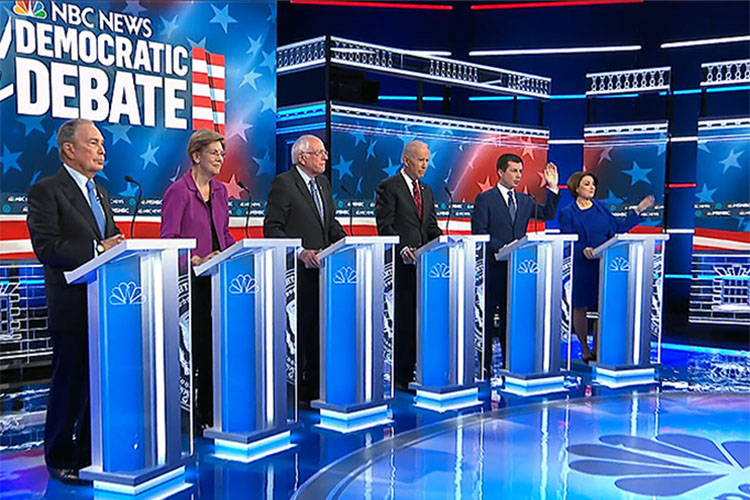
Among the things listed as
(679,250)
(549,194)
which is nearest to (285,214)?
(549,194)

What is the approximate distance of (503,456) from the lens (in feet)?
10.7

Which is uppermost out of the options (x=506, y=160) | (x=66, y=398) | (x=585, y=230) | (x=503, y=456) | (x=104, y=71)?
(x=104, y=71)

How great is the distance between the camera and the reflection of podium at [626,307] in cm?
483

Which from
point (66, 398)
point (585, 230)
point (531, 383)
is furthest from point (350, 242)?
point (585, 230)

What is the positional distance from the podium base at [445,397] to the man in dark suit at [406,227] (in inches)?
13.0

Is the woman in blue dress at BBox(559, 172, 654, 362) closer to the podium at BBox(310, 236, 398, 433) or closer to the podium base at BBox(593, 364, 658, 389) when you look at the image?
the podium base at BBox(593, 364, 658, 389)

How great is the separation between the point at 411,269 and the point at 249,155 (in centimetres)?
174

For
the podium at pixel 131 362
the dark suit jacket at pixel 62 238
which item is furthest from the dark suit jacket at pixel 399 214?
the dark suit jacket at pixel 62 238

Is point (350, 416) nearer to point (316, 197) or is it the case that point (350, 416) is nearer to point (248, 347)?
point (248, 347)

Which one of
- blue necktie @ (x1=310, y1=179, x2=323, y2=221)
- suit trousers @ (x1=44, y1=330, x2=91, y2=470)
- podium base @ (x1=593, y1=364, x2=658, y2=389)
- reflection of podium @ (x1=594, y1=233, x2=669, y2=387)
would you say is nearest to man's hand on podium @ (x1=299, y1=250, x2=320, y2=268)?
blue necktie @ (x1=310, y1=179, x2=323, y2=221)

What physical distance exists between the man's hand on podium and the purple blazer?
52 centimetres

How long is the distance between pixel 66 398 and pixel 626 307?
3.52 m

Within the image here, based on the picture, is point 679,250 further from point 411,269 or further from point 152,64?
point 152,64

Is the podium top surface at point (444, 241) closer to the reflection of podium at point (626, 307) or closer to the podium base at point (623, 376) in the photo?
the reflection of podium at point (626, 307)
